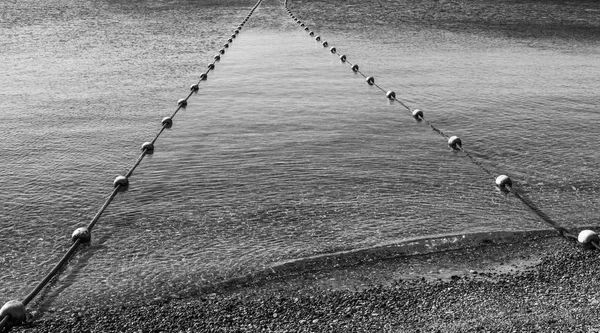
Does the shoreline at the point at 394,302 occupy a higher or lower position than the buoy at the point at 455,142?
lower

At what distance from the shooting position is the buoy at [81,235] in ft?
16.4

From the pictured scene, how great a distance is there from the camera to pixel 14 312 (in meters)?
3.84

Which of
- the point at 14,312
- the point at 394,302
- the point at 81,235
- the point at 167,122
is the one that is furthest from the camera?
the point at 167,122

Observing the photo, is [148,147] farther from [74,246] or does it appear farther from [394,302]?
[394,302]

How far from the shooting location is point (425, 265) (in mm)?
4672

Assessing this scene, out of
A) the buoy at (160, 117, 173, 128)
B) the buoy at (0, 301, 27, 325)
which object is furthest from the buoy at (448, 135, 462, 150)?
the buoy at (0, 301, 27, 325)

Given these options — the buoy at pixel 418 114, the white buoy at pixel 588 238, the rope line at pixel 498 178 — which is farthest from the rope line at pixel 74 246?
the white buoy at pixel 588 238

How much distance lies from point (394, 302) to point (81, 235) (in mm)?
2552

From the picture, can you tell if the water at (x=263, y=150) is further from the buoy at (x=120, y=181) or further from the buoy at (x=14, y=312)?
the buoy at (x=14, y=312)

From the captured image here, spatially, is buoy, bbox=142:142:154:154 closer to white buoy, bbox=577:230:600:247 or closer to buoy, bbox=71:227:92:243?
buoy, bbox=71:227:92:243

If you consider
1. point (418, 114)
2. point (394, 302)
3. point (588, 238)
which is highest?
point (418, 114)

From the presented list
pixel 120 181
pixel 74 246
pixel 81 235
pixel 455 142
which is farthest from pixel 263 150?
pixel 74 246

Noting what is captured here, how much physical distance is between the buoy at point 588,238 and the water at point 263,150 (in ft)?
1.73

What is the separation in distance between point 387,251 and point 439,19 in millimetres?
16374
